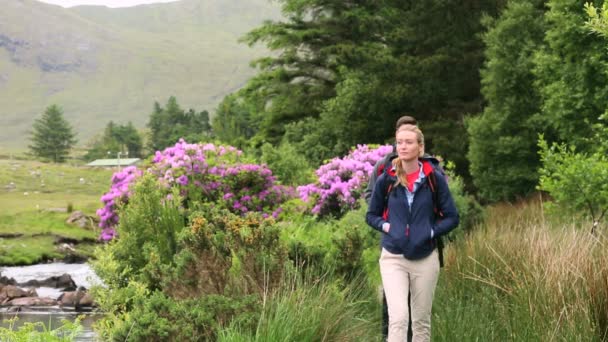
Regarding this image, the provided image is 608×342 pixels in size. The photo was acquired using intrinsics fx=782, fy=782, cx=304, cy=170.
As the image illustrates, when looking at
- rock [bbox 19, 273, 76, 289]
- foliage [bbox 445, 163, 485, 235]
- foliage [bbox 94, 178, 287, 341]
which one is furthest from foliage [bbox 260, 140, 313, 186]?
rock [bbox 19, 273, 76, 289]

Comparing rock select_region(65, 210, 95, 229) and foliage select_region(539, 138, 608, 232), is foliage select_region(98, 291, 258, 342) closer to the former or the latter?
foliage select_region(539, 138, 608, 232)

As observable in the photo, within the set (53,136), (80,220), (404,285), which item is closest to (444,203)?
(404,285)

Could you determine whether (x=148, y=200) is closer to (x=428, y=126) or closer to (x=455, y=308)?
(x=455, y=308)

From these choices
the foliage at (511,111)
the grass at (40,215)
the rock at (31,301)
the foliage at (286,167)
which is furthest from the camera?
the grass at (40,215)

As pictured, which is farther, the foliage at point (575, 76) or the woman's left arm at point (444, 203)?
the foliage at point (575, 76)

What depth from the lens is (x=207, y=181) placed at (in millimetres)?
17344

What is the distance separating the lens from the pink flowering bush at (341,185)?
16297 millimetres

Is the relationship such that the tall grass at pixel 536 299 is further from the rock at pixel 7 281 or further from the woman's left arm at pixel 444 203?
the rock at pixel 7 281

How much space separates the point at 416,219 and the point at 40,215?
5586 centimetres

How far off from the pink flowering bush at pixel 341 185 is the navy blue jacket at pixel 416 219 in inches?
395

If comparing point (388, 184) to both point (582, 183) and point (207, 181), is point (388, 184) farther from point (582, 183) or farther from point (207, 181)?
point (207, 181)

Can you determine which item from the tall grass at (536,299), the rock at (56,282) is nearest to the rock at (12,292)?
the rock at (56,282)

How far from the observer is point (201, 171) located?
17.2 metres

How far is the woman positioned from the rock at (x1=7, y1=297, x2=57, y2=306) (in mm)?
22633
